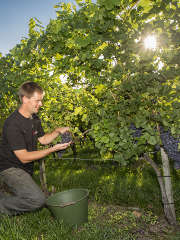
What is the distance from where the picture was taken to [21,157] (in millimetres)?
2797

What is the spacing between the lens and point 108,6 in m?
1.85

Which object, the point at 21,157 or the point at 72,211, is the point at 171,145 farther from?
the point at 21,157

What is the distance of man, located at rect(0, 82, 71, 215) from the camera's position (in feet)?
9.27

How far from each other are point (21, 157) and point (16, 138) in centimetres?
25

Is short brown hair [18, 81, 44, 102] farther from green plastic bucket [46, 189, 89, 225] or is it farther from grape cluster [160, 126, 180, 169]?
grape cluster [160, 126, 180, 169]

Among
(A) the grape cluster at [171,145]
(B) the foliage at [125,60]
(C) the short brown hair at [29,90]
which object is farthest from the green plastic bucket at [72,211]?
(C) the short brown hair at [29,90]

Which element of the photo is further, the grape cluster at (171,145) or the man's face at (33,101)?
the man's face at (33,101)

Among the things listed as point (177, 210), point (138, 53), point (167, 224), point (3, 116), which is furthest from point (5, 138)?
point (3, 116)

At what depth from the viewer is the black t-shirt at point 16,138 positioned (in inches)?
109

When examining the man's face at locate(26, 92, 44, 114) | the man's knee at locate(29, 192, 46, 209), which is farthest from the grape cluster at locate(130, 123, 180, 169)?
the man's knee at locate(29, 192, 46, 209)

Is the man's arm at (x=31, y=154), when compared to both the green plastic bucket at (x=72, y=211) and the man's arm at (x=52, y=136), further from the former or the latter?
the green plastic bucket at (x=72, y=211)

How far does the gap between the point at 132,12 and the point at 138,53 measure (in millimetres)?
393

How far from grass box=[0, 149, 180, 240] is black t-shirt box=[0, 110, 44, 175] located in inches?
28.2

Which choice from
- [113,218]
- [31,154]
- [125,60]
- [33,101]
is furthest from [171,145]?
[33,101]
